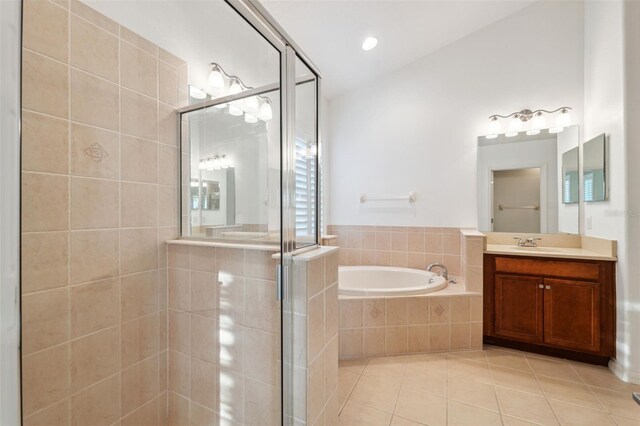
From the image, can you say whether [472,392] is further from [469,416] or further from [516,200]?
[516,200]

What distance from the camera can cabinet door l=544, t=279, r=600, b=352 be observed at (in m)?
2.05

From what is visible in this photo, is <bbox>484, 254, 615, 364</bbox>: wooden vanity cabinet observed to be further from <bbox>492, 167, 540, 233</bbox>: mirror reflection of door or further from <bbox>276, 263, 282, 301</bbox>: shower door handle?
<bbox>276, 263, 282, 301</bbox>: shower door handle

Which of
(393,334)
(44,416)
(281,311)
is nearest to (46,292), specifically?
(44,416)

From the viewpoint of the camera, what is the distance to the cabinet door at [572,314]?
6.73 feet

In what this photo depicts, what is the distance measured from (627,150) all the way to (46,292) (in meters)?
3.36

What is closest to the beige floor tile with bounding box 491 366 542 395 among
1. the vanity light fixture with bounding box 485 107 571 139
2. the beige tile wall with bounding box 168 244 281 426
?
the beige tile wall with bounding box 168 244 281 426

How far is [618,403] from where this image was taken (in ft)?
5.37

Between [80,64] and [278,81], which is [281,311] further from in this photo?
[80,64]

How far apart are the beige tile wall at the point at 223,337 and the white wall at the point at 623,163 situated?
2353mm

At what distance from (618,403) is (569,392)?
0.71 ft

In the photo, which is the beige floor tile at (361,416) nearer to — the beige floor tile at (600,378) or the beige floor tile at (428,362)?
the beige floor tile at (428,362)

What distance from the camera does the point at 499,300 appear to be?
7.70ft

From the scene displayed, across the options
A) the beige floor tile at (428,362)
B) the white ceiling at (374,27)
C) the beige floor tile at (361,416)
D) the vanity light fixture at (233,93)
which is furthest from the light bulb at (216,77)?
the beige floor tile at (428,362)

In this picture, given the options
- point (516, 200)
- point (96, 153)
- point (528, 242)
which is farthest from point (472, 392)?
point (96, 153)
